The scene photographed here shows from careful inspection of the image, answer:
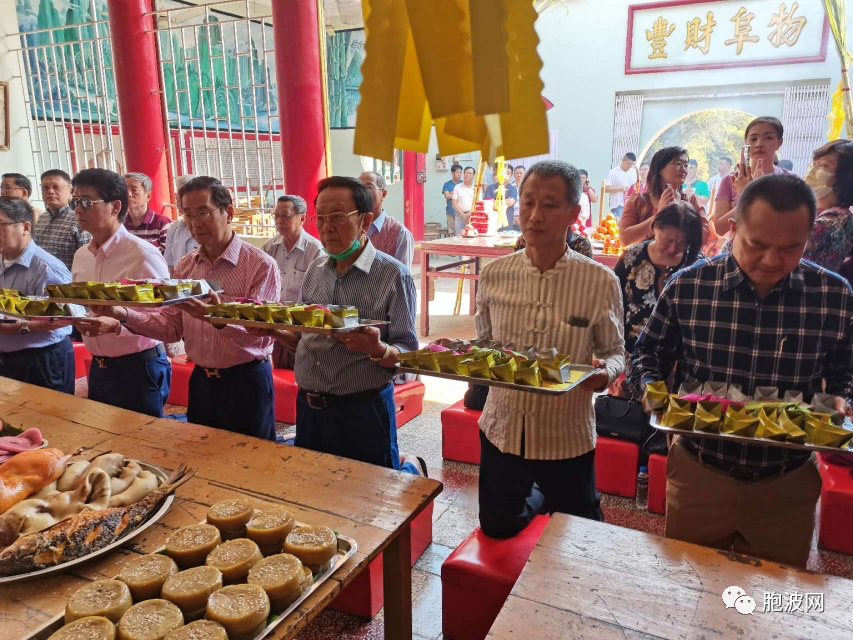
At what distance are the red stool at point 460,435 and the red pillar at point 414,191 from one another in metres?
9.05

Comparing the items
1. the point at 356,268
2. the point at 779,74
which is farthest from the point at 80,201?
the point at 779,74

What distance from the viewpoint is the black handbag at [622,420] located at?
3143 mm

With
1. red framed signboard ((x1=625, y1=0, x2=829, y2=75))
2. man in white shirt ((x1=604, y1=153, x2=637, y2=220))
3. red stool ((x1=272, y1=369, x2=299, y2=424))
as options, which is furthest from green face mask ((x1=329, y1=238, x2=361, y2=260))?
red framed signboard ((x1=625, y1=0, x2=829, y2=75))

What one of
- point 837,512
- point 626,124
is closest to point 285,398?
point 837,512

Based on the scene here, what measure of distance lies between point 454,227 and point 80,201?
10.3m

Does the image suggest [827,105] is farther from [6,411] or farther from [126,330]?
[6,411]

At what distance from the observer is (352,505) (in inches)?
59.9

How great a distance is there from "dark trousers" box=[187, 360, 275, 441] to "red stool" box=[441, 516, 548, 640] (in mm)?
1111

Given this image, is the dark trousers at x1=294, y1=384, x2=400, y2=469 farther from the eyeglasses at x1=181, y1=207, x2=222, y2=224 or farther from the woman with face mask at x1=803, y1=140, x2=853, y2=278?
the woman with face mask at x1=803, y1=140, x2=853, y2=278

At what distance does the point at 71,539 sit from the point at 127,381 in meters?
1.70

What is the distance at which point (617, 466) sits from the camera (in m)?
3.17

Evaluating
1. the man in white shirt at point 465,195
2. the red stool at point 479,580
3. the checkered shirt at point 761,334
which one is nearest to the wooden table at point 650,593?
the checkered shirt at point 761,334

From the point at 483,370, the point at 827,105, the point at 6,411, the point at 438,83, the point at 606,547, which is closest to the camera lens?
the point at 438,83

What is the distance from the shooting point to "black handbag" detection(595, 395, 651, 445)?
314 centimetres
